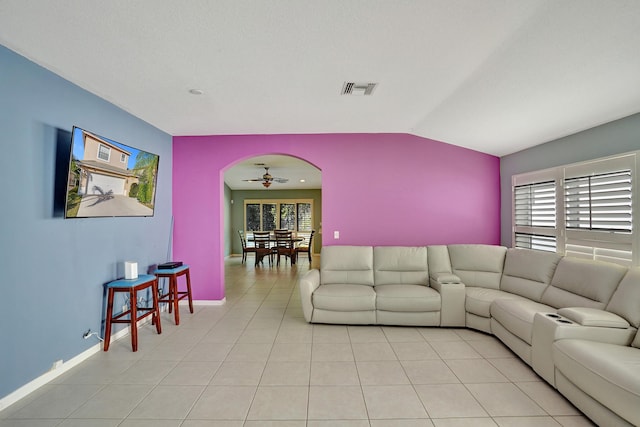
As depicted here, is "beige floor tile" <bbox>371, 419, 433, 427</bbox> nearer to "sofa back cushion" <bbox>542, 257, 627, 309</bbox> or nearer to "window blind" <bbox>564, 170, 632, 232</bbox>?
"sofa back cushion" <bbox>542, 257, 627, 309</bbox>

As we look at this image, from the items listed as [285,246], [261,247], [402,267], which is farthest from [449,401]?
[261,247]

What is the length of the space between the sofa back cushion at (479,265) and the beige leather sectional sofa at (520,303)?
12 millimetres

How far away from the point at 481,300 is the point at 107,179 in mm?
4140

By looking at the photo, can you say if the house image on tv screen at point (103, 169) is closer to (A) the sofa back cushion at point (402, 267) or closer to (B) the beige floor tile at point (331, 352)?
(B) the beige floor tile at point (331, 352)

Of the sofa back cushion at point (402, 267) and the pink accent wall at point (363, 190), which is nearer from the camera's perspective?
the sofa back cushion at point (402, 267)

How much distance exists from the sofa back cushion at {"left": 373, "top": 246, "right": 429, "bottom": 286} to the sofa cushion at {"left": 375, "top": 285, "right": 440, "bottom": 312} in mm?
405

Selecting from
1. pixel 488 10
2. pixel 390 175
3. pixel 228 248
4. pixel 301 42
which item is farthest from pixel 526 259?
pixel 228 248

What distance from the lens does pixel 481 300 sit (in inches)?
129

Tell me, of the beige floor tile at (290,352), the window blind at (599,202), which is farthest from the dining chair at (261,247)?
the window blind at (599,202)

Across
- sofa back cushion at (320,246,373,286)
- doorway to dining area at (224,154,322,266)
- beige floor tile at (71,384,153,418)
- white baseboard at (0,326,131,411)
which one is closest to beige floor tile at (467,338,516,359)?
sofa back cushion at (320,246,373,286)

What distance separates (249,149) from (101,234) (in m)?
2.18

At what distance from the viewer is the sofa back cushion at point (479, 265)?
3746 mm

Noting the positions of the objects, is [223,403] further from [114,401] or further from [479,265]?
[479,265]

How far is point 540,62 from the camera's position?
2213 mm
